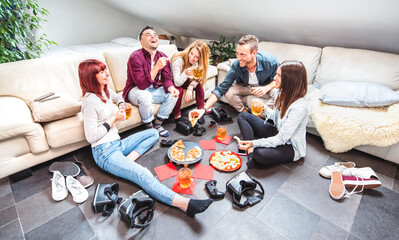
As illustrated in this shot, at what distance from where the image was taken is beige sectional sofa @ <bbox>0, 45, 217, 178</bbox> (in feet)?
4.94

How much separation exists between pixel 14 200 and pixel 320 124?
268 cm

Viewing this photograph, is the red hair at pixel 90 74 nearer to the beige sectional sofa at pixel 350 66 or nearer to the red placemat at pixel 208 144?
the red placemat at pixel 208 144

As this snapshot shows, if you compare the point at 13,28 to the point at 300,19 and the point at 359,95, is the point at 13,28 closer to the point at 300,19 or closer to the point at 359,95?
the point at 300,19

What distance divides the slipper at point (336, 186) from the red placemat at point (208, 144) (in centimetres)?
103

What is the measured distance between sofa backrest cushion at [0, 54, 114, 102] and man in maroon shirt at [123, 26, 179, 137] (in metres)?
0.53

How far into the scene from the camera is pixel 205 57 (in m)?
2.23

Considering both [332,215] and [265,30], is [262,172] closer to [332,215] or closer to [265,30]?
[332,215]

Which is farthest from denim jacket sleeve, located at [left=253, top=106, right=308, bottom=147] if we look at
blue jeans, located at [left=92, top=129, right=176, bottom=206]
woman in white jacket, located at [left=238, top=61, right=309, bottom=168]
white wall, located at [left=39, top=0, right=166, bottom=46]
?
white wall, located at [left=39, top=0, right=166, bottom=46]

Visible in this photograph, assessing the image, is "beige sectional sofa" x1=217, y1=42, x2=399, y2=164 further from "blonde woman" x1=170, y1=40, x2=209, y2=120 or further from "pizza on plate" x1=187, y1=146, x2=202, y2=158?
"pizza on plate" x1=187, y1=146, x2=202, y2=158

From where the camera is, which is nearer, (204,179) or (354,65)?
(204,179)

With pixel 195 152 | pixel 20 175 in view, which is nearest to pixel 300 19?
pixel 195 152

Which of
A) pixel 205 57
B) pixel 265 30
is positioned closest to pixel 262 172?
pixel 205 57

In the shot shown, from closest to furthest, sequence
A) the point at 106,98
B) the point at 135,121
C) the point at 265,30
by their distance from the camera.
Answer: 1. the point at 106,98
2. the point at 135,121
3. the point at 265,30

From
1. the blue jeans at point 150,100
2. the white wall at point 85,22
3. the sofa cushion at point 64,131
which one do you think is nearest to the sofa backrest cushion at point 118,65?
the blue jeans at point 150,100
